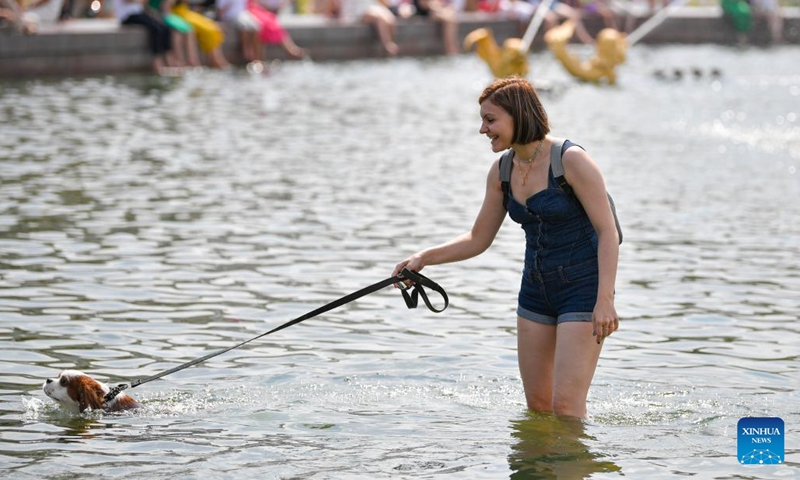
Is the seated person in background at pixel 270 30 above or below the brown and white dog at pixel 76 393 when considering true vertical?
above

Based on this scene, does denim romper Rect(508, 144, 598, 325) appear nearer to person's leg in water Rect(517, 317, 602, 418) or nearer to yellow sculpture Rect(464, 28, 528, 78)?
person's leg in water Rect(517, 317, 602, 418)

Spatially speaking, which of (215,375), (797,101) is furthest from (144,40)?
(215,375)

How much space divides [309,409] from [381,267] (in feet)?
10.7

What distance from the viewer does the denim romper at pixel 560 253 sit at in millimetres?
6262

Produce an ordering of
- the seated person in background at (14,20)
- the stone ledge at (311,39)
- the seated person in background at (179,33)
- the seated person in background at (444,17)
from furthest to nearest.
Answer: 1. the seated person in background at (444,17)
2. the seated person in background at (179,33)
3. the stone ledge at (311,39)
4. the seated person in background at (14,20)

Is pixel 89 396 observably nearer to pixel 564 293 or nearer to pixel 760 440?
pixel 564 293

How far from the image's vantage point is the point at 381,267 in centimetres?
1047

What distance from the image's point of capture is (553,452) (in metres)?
6.47

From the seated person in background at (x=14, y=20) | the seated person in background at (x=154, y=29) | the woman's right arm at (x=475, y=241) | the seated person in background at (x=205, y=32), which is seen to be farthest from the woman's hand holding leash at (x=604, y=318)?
the seated person in background at (x=205, y=32)

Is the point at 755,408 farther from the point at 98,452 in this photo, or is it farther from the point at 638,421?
the point at 98,452

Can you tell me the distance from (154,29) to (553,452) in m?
19.0

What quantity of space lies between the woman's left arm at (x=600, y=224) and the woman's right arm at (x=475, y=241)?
0.48 m

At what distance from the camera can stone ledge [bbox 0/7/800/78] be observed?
22859mm

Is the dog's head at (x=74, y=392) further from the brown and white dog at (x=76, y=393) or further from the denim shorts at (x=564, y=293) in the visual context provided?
the denim shorts at (x=564, y=293)
